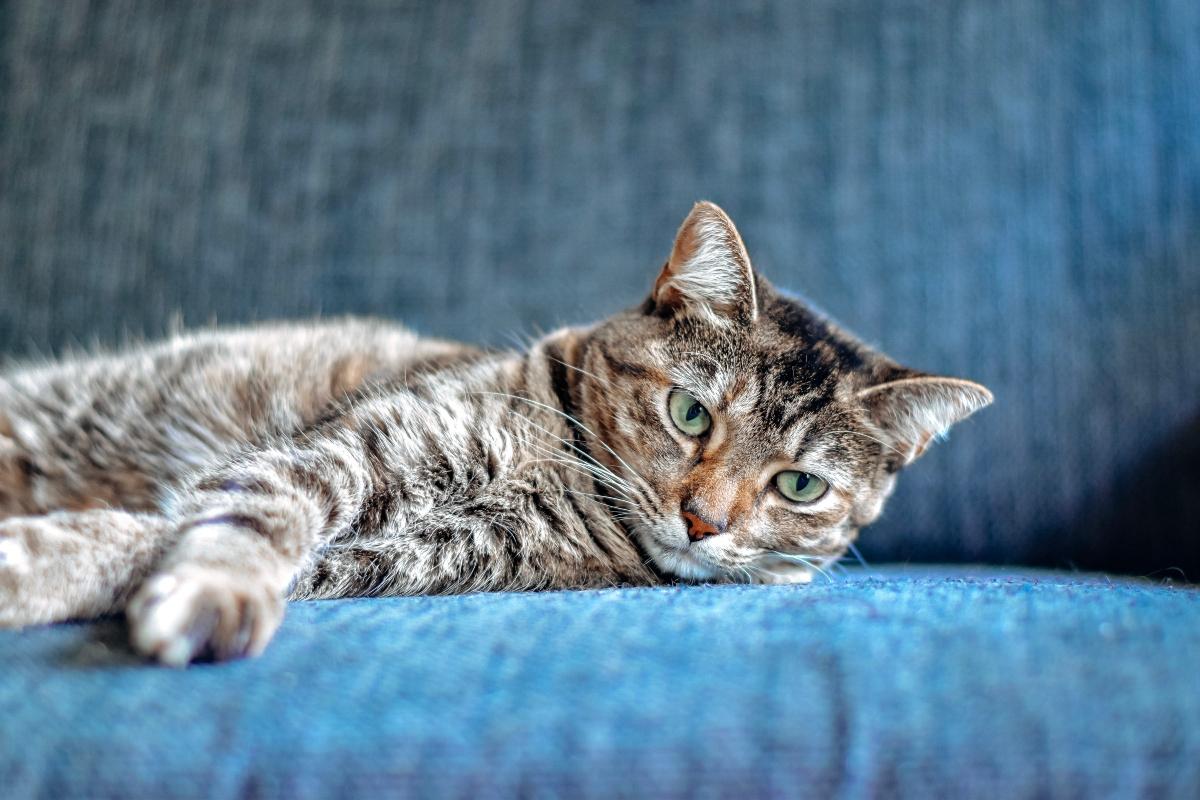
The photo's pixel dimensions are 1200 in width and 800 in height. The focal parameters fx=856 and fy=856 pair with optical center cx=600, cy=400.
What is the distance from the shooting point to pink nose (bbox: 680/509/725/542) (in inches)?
44.1

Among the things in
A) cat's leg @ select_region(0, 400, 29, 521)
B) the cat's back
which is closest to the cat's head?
the cat's back

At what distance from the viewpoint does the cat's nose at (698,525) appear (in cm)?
112

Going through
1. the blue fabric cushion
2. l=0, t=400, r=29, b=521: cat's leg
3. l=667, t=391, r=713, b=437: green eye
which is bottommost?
l=0, t=400, r=29, b=521: cat's leg

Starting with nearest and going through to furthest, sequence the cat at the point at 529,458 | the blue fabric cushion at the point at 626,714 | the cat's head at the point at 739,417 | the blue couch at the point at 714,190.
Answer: the blue fabric cushion at the point at 626,714 < the cat at the point at 529,458 < the cat's head at the point at 739,417 < the blue couch at the point at 714,190

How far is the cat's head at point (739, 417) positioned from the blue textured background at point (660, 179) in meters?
0.43

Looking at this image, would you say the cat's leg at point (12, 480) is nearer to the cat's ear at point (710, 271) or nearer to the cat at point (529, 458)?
the cat at point (529, 458)

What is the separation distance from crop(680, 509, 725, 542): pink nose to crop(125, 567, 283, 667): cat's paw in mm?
540

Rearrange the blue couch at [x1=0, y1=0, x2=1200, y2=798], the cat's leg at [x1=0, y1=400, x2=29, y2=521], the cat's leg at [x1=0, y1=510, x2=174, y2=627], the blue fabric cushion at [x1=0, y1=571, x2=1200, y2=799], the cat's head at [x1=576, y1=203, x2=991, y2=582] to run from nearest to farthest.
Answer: the blue fabric cushion at [x1=0, y1=571, x2=1200, y2=799], the cat's leg at [x1=0, y1=510, x2=174, y2=627], the cat's head at [x1=576, y1=203, x2=991, y2=582], the cat's leg at [x1=0, y1=400, x2=29, y2=521], the blue couch at [x1=0, y1=0, x2=1200, y2=798]

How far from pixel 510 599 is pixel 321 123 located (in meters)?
1.26

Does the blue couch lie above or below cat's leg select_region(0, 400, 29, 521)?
above

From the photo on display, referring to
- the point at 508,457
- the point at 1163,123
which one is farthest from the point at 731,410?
the point at 1163,123

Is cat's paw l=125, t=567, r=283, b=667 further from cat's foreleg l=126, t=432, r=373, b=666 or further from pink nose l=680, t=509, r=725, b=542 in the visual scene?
pink nose l=680, t=509, r=725, b=542

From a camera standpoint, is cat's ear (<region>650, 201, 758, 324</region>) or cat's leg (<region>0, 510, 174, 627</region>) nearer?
cat's leg (<region>0, 510, 174, 627</region>)

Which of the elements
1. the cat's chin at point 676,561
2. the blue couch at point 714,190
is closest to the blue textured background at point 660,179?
the blue couch at point 714,190
